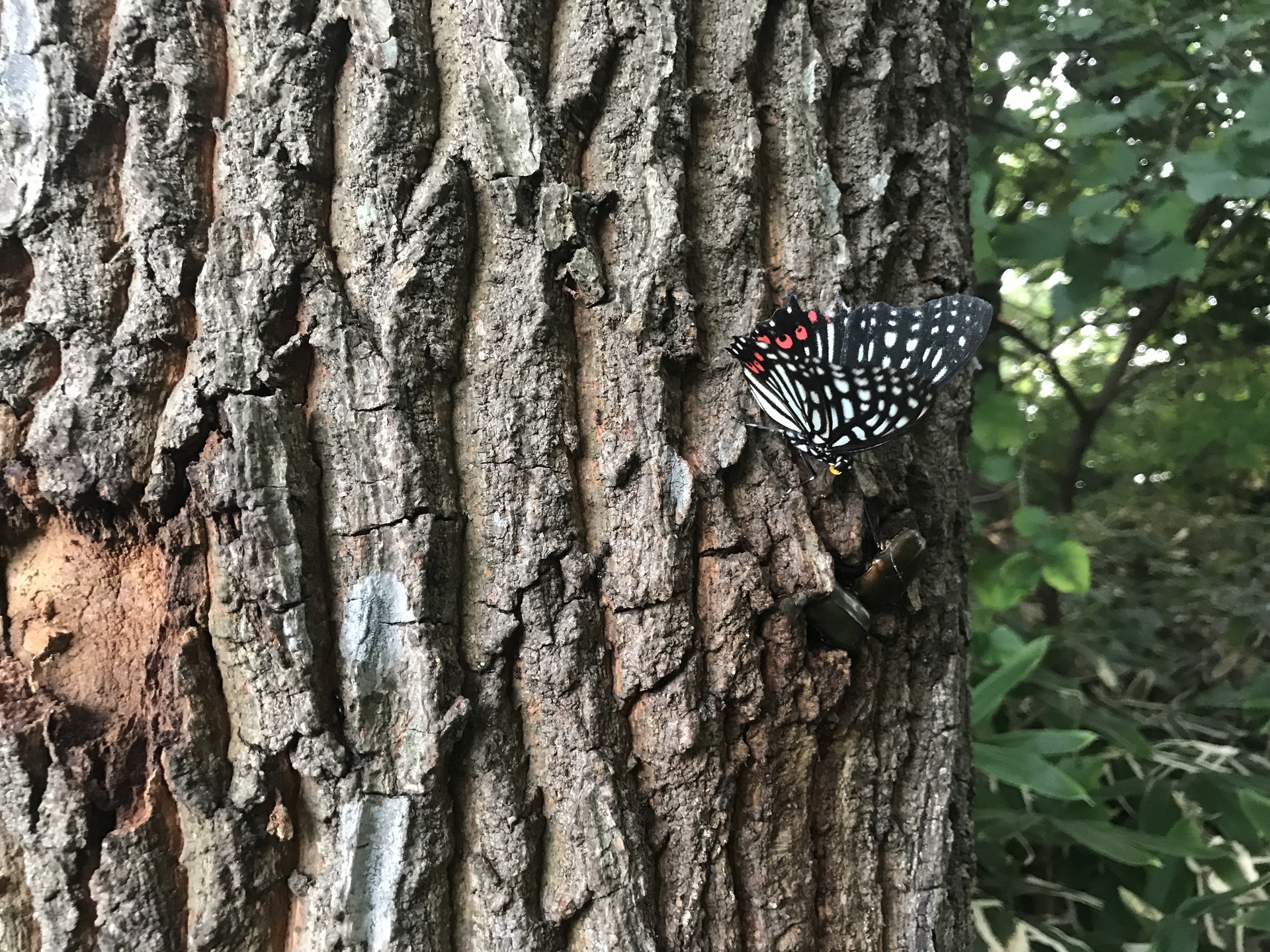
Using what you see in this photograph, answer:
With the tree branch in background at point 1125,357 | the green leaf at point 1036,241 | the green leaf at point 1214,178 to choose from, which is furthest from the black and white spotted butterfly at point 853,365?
the tree branch in background at point 1125,357

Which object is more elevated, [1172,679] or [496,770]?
[496,770]

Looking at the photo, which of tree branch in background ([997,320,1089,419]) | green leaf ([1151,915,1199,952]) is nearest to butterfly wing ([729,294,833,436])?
green leaf ([1151,915,1199,952])

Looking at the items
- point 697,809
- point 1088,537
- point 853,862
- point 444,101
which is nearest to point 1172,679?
point 1088,537

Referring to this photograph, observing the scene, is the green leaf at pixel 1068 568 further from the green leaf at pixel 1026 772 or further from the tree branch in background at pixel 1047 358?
the tree branch in background at pixel 1047 358

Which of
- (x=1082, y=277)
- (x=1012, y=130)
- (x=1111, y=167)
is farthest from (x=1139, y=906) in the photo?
(x=1012, y=130)

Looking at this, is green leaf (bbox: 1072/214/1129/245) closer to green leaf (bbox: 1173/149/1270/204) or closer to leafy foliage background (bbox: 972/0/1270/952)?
leafy foliage background (bbox: 972/0/1270/952)

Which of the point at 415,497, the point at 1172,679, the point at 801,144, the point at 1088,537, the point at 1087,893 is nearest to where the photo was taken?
the point at 415,497

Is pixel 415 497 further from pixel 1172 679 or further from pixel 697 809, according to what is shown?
pixel 1172 679
